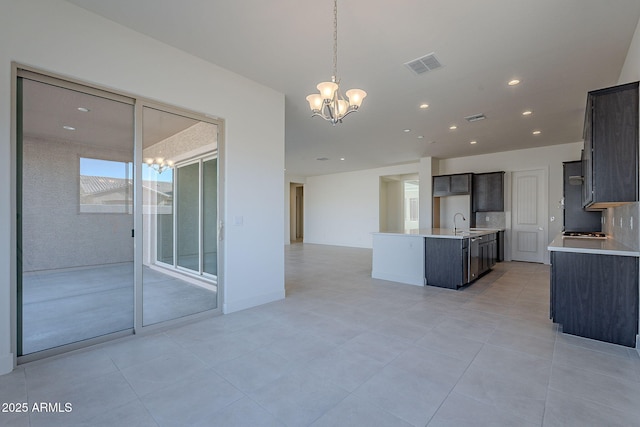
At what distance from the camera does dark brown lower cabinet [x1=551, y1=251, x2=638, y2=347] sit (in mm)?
2684

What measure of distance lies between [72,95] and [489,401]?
4.17 m

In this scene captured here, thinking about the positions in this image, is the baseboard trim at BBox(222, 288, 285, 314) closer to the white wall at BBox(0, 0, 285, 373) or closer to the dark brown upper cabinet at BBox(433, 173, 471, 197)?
the white wall at BBox(0, 0, 285, 373)

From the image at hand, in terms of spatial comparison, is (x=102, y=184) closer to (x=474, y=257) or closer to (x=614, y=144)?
(x=614, y=144)

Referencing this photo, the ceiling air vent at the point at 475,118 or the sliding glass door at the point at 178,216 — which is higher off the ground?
the ceiling air vent at the point at 475,118

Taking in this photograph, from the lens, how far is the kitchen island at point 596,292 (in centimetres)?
268

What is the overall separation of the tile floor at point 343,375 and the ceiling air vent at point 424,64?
3.02 meters

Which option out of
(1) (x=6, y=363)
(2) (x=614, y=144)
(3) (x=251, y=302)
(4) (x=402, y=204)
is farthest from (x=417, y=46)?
(4) (x=402, y=204)

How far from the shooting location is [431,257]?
5.11 meters

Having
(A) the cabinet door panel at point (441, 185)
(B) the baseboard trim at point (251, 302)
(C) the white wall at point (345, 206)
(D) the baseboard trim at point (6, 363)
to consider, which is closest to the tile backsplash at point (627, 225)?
(B) the baseboard trim at point (251, 302)

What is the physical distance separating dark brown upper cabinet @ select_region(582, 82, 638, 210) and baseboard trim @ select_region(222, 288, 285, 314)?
12.4ft

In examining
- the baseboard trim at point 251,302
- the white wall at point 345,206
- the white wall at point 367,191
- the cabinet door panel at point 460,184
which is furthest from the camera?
the white wall at point 345,206

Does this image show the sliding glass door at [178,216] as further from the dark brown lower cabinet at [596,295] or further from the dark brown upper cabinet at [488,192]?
the dark brown upper cabinet at [488,192]

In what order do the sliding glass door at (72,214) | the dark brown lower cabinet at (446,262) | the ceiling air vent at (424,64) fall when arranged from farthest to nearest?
the dark brown lower cabinet at (446,262)
the ceiling air vent at (424,64)
the sliding glass door at (72,214)

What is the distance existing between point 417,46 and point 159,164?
3133 millimetres
